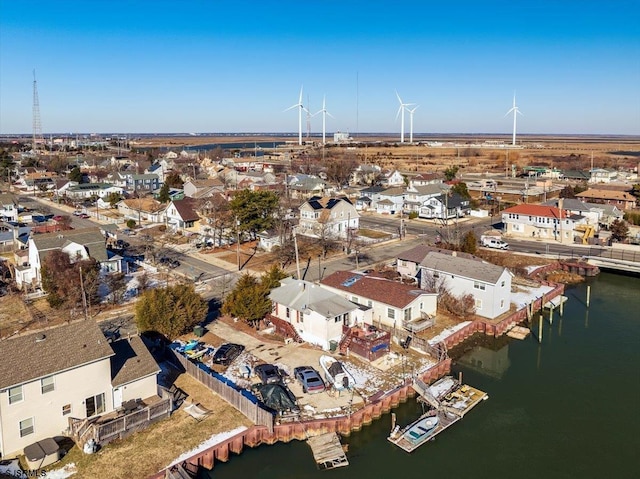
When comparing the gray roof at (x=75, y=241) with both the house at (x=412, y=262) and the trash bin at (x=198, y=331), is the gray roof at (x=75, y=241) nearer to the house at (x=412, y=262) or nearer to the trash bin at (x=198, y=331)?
the trash bin at (x=198, y=331)

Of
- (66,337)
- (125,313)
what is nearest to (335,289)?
(125,313)

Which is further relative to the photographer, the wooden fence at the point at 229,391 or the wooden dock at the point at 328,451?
the wooden fence at the point at 229,391

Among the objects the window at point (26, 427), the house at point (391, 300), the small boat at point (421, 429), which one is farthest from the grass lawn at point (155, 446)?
the house at point (391, 300)

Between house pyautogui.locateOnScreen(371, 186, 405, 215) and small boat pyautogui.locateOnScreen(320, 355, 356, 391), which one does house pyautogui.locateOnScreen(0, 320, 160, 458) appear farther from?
house pyautogui.locateOnScreen(371, 186, 405, 215)

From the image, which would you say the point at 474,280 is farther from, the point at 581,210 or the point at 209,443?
the point at 581,210

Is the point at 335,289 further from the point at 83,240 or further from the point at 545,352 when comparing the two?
the point at 83,240

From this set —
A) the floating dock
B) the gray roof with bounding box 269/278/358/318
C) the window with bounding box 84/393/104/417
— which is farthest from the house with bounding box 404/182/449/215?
the window with bounding box 84/393/104/417

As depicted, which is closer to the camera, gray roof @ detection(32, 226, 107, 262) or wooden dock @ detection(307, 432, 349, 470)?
wooden dock @ detection(307, 432, 349, 470)

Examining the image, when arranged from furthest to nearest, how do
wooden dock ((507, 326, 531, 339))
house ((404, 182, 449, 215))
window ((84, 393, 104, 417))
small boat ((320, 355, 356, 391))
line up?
house ((404, 182, 449, 215)), wooden dock ((507, 326, 531, 339)), small boat ((320, 355, 356, 391)), window ((84, 393, 104, 417))
